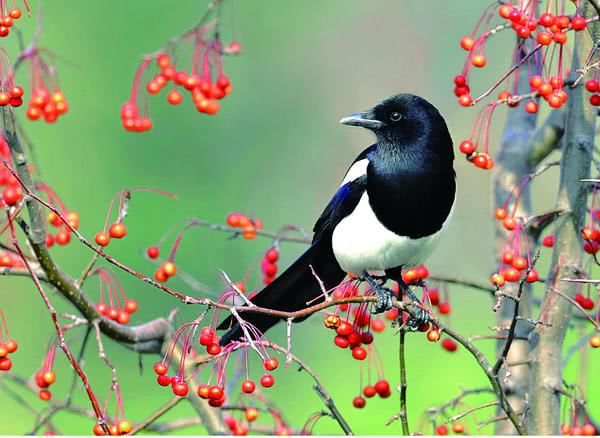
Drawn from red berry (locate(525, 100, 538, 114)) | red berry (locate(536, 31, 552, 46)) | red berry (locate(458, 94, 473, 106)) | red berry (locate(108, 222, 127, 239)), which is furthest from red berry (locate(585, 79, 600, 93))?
red berry (locate(108, 222, 127, 239))

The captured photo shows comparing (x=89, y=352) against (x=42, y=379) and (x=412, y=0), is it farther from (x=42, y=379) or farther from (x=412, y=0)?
(x=42, y=379)

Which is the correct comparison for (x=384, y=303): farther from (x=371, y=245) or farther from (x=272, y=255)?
(x=272, y=255)

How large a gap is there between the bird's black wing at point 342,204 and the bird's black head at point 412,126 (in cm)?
14

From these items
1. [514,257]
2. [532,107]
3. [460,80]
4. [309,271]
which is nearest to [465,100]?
[460,80]

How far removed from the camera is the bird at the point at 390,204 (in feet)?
10.4

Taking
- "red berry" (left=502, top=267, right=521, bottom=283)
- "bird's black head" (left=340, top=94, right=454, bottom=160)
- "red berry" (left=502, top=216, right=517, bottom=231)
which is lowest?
"red berry" (left=502, top=267, right=521, bottom=283)

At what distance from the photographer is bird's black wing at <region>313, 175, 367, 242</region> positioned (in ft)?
10.8

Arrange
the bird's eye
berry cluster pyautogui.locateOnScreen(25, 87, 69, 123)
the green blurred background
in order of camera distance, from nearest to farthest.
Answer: the bird's eye < berry cluster pyautogui.locateOnScreen(25, 87, 69, 123) < the green blurred background

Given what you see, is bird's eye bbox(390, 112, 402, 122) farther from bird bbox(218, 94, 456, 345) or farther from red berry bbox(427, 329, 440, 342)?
red berry bbox(427, 329, 440, 342)

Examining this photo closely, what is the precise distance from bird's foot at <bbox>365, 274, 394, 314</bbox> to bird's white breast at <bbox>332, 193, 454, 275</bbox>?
4 centimetres

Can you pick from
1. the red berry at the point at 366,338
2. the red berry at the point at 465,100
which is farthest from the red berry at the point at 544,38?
the red berry at the point at 366,338

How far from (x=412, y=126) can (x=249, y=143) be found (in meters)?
5.38

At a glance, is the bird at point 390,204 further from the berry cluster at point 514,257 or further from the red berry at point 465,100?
the red berry at point 465,100

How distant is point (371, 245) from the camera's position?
320cm
